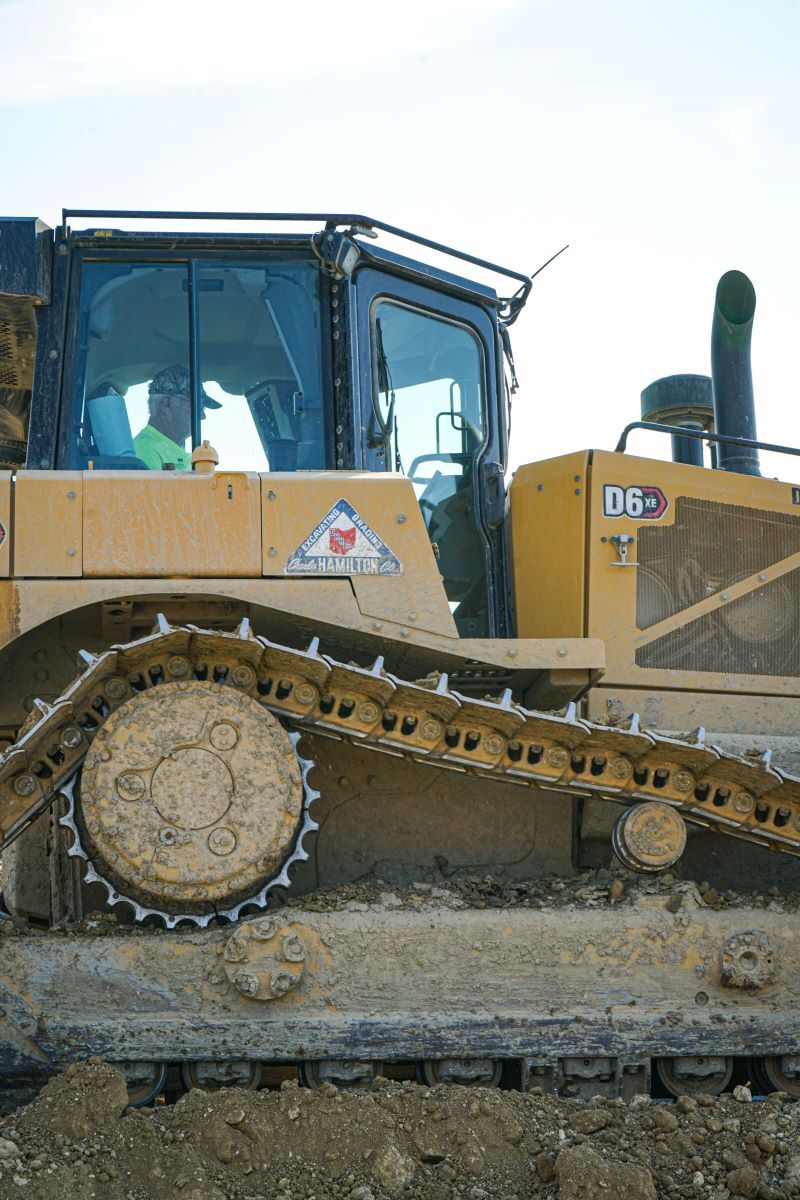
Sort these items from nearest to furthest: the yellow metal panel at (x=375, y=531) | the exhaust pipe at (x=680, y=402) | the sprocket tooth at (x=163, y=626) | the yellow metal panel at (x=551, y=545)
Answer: the sprocket tooth at (x=163, y=626) < the yellow metal panel at (x=375, y=531) < the yellow metal panel at (x=551, y=545) < the exhaust pipe at (x=680, y=402)

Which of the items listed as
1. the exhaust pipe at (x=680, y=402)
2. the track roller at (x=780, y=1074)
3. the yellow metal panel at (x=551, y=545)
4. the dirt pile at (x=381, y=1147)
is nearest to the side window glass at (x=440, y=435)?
the yellow metal panel at (x=551, y=545)

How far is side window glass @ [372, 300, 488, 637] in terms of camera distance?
608 centimetres

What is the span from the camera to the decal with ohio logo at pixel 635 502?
19.8 feet

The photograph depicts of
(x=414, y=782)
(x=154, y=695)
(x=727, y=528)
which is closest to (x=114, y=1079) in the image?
(x=154, y=695)

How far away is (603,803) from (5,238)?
350 cm

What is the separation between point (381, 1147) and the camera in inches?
168

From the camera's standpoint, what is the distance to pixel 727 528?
630 centimetres

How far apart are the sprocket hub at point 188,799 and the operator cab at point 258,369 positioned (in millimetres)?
1213

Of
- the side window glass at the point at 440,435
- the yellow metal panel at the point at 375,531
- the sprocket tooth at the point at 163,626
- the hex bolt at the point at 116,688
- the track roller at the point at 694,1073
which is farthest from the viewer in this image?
the side window glass at the point at 440,435

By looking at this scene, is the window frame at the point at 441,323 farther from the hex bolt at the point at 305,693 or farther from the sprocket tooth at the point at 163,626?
the sprocket tooth at the point at 163,626

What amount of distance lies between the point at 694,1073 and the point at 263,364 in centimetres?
336

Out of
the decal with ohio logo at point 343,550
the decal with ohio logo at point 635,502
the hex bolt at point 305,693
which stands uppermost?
the decal with ohio logo at point 635,502

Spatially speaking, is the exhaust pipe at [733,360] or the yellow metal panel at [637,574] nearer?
the yellow metal panel at [637,574]

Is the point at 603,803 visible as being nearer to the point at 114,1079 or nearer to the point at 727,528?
the point at 727,528
